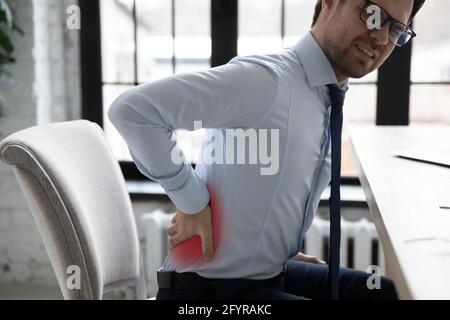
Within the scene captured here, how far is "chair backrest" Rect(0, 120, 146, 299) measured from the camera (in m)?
1.07

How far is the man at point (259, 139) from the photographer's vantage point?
0.96m

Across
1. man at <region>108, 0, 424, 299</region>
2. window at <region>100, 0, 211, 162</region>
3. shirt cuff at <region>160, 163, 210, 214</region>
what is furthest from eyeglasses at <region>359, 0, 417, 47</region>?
window at <region>100, 0, 211, 162</region>

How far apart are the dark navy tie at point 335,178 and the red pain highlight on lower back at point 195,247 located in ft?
0.74

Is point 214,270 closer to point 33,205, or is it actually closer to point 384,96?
point 33,205

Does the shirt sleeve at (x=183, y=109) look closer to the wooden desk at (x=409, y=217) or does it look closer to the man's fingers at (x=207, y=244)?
the man's fingers at (x=207, y=244)

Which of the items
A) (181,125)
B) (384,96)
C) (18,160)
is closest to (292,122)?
(181,125)

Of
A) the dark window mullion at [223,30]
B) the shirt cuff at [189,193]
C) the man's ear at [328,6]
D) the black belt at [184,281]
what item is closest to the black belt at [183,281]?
the black belt at [184,281]

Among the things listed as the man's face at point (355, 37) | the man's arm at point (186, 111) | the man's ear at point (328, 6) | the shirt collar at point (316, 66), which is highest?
the man's ear at point (328, 6)

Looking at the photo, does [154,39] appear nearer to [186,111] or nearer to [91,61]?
[91,61]

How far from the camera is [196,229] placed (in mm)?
1069

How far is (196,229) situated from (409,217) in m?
0.39

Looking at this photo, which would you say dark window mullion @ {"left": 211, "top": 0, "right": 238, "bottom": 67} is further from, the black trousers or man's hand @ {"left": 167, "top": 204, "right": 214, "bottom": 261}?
man's hand @ {"left": 167, "top": 204, "right": 214, "bottom": 261}

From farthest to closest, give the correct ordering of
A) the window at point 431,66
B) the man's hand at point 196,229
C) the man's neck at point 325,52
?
1. the window at point 431,66
2. the man's neck at point 325,52
3. the man's hand at point 196,229

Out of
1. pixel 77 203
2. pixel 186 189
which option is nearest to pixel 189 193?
pixel 186 189
